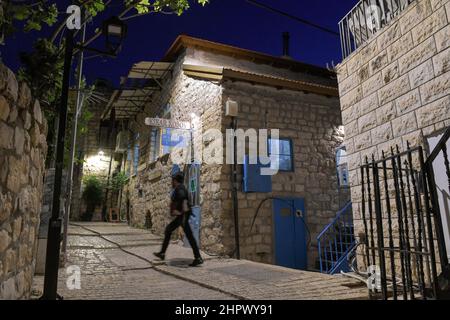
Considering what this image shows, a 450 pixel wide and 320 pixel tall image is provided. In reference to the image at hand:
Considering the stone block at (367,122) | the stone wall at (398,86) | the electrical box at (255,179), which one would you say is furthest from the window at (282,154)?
the stone block at (367,122)

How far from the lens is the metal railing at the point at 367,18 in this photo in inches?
185

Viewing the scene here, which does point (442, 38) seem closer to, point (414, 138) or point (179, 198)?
point (414, 138)

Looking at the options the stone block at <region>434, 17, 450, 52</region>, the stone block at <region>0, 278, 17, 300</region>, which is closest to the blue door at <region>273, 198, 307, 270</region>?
the stone block at <region>434, 17, 450, 52</region>

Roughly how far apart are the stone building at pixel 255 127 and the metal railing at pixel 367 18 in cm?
292

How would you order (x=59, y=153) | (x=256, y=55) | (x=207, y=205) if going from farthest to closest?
1. (x=256, y=55)
2. (x=207, y=205)
3. (x=59, y=153)

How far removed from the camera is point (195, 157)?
8609 mm

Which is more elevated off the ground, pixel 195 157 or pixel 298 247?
pixel 195 157

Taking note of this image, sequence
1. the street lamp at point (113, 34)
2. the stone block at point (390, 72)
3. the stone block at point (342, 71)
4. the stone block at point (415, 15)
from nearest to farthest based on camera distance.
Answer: the street lamp at point (113, 34), the stone block at point (415, 15), the stone block at point (390, 72), the stone block at point (342, 71)

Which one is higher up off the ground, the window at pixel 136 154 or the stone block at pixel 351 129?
the window at pixel 136 154

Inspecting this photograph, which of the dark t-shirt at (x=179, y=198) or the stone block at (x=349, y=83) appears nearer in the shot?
the stone block at (x=349, y=83)

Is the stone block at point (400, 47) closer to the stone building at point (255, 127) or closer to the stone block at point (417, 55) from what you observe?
the stone block at point (417, 55)

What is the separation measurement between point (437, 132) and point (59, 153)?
4.31 m
